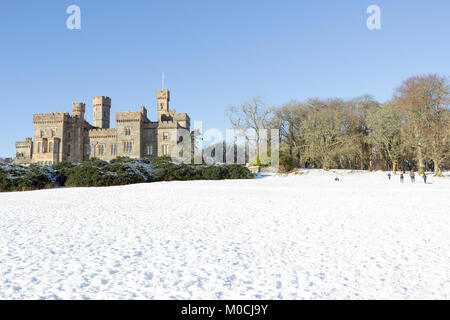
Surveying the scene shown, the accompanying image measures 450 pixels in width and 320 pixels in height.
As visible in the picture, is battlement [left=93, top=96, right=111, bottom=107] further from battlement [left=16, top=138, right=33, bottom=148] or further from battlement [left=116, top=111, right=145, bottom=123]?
battlement [left=16, top=138, right=33, bottom=148]

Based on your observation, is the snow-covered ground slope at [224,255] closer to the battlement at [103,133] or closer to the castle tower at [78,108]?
the battlement at [103,133]

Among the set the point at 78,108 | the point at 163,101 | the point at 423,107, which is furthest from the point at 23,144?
the point at 423,107

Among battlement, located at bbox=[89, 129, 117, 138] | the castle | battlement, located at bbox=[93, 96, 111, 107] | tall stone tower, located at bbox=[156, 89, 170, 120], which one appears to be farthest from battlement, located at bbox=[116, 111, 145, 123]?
battlement, located at bbox=[93, 96, 111, 107]

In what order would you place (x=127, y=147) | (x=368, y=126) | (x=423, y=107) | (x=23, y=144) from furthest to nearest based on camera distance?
(x=23, y=144)
(x=127, y=147)
(x=368, y=126)
(x=423, y=107)

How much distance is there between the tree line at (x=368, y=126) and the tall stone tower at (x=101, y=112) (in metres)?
26.2

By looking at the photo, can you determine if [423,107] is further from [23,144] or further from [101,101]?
[23,144]

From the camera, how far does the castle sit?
1641 inches

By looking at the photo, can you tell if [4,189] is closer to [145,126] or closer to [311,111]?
[145,126]

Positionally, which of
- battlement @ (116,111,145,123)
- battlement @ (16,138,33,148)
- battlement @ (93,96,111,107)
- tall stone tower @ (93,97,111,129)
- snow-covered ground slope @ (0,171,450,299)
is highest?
battlement @ (93,96,111,107)

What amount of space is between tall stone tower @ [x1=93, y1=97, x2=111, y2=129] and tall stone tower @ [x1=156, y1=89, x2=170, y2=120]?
1001 cm

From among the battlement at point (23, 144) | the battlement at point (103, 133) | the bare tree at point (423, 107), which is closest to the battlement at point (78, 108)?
the battlement at point (103, 133)

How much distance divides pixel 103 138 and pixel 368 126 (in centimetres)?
3539

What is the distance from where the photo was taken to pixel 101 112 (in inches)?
2092
